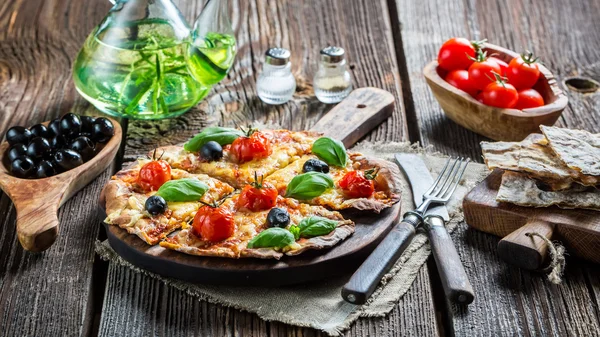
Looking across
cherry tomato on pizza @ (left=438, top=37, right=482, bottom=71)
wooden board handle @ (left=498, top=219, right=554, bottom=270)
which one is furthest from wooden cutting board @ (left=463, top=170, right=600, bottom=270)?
cherry tomato on pizza @ (left=438, top=37, right=482, bottom=71)

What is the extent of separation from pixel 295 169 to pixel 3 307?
1230mm

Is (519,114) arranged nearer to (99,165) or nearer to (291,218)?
(291,218)

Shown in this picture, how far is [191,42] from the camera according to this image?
13.5 feet

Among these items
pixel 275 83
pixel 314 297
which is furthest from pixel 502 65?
pixel 314 297

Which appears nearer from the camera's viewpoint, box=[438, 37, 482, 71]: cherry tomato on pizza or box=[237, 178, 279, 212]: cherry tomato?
box=[237, 178, 279, 212]: cherry tomato

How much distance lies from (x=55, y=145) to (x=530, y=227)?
207cm

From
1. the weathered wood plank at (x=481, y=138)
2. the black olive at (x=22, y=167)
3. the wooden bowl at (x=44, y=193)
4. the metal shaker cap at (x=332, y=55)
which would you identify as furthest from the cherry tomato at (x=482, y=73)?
the black olive at (x=22, y=167)

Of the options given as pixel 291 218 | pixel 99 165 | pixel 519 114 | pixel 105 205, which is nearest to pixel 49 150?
pixel 99 165

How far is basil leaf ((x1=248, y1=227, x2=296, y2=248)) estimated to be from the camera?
2777 mm

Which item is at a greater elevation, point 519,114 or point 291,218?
point 291,218

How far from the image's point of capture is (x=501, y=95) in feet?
12.4

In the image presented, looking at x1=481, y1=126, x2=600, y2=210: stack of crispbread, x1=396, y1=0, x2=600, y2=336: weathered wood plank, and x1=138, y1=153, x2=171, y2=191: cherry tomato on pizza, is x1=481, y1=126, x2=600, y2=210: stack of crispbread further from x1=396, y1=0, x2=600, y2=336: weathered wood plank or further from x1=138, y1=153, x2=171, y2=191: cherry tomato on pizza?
x1=138, y1=153, x2=171, y2=191: cherry tomato on pizza

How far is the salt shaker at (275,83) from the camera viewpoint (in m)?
4.22

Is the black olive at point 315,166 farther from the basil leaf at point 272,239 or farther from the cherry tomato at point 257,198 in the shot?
the basil leaf at point 272,239
